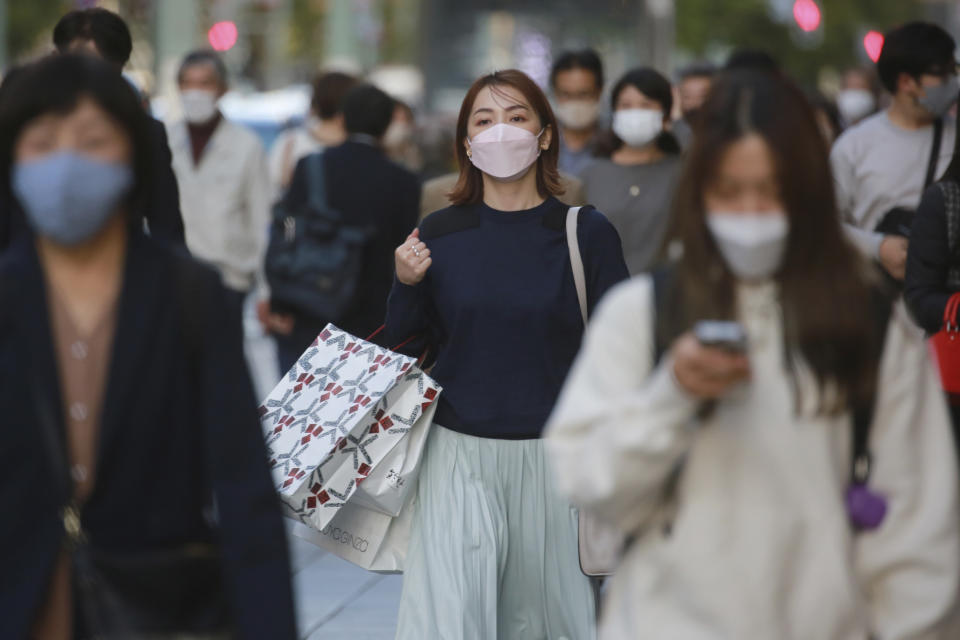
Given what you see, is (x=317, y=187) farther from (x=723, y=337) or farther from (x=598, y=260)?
(x=723, y=337)

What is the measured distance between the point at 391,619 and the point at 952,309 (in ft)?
8.78

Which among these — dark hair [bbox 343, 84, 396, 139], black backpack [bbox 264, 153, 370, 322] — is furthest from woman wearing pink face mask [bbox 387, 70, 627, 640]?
dark hair [bbox 343, 84, 396, 139]

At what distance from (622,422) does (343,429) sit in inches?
86.0

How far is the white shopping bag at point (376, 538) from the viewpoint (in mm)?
5016

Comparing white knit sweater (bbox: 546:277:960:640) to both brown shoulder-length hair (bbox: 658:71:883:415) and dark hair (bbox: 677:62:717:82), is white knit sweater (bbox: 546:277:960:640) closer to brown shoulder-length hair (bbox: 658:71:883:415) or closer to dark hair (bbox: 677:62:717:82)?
brown shoulder-length hair (bbox: 658:71:883:415)

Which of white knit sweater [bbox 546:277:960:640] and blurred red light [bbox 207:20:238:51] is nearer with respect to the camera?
white knit sweater [bbox 546:277:960:640]

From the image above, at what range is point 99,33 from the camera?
5.52 meters

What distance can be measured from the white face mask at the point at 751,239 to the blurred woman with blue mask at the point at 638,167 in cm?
468

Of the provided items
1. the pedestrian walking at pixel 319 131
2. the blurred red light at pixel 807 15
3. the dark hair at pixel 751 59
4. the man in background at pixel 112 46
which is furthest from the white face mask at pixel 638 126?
the blurred red light at pixel 807 15

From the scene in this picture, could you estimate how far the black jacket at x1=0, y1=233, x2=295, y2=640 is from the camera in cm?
285

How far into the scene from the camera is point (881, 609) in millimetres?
2848

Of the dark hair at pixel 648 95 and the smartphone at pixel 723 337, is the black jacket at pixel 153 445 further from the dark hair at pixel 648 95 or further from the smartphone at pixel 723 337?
the dark hair at pixel 648 95

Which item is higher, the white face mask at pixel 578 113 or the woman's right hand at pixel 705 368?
the woman's right hand at pixel 705 368

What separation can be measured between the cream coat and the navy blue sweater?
3.96 metres
